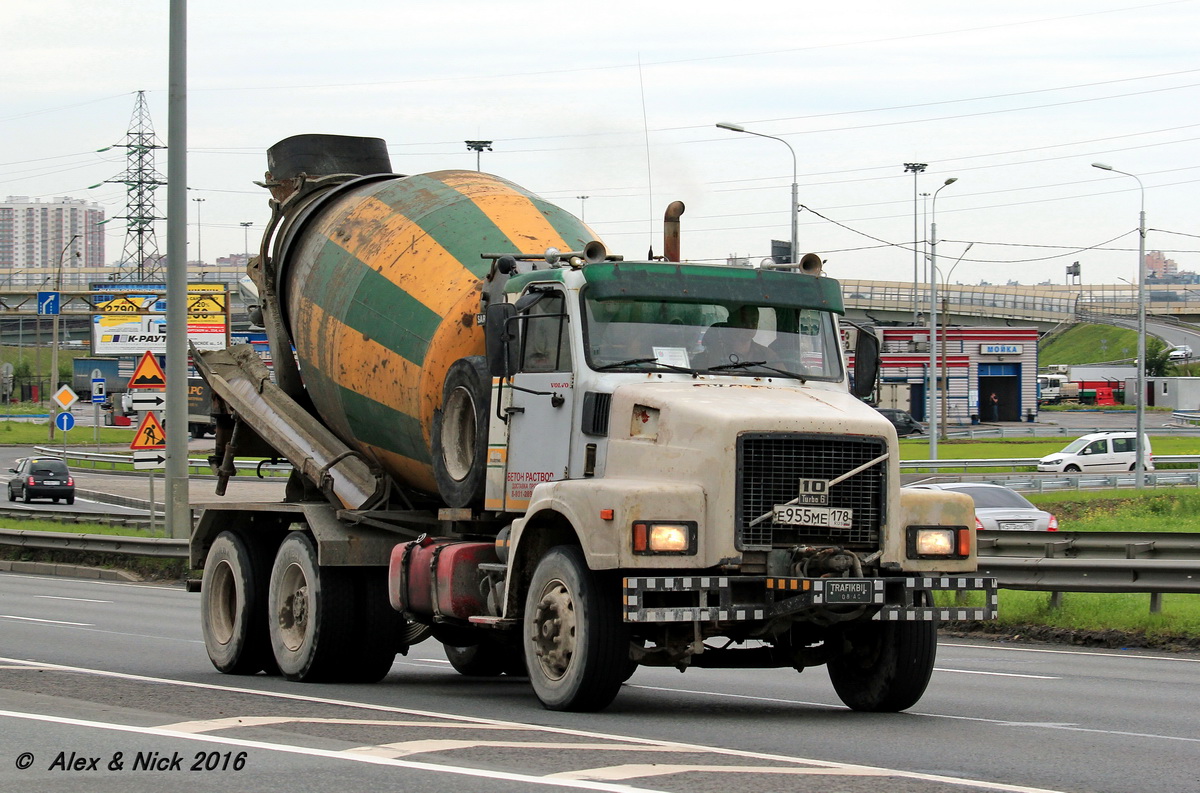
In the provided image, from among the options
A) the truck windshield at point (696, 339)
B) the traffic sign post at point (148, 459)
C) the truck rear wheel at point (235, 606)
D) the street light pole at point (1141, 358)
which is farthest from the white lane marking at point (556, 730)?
the street light pole at point (1141, 358)

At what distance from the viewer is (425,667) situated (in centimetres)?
1538

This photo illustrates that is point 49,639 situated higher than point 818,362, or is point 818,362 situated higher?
point 818,362

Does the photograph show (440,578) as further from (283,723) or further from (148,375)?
(148,375)

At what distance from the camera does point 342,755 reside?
801 centimetres

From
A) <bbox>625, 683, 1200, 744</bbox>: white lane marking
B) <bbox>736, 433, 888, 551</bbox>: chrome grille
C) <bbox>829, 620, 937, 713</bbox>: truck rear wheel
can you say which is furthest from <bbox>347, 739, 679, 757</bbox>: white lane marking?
<bbox>625, 683, 1200, 744</bbox>: white lane marking

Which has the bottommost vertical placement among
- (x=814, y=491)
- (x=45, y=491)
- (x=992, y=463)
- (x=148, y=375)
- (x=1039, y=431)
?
(x=45, y=491)

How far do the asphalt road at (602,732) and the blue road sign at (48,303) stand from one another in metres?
54.6

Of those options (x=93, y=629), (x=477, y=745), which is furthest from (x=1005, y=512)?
(x=477, y=745)

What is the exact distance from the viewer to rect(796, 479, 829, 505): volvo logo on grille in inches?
388

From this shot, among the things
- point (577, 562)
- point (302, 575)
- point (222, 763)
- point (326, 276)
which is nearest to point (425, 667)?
point (302, 575)

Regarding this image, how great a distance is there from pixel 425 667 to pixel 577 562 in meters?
5.77

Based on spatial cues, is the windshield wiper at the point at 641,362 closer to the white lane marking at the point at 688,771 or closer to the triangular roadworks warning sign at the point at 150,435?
the white lane marking at the point at 688,771

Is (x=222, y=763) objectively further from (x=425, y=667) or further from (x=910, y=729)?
(x=425, y=667)

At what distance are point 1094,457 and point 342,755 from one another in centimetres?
4562
